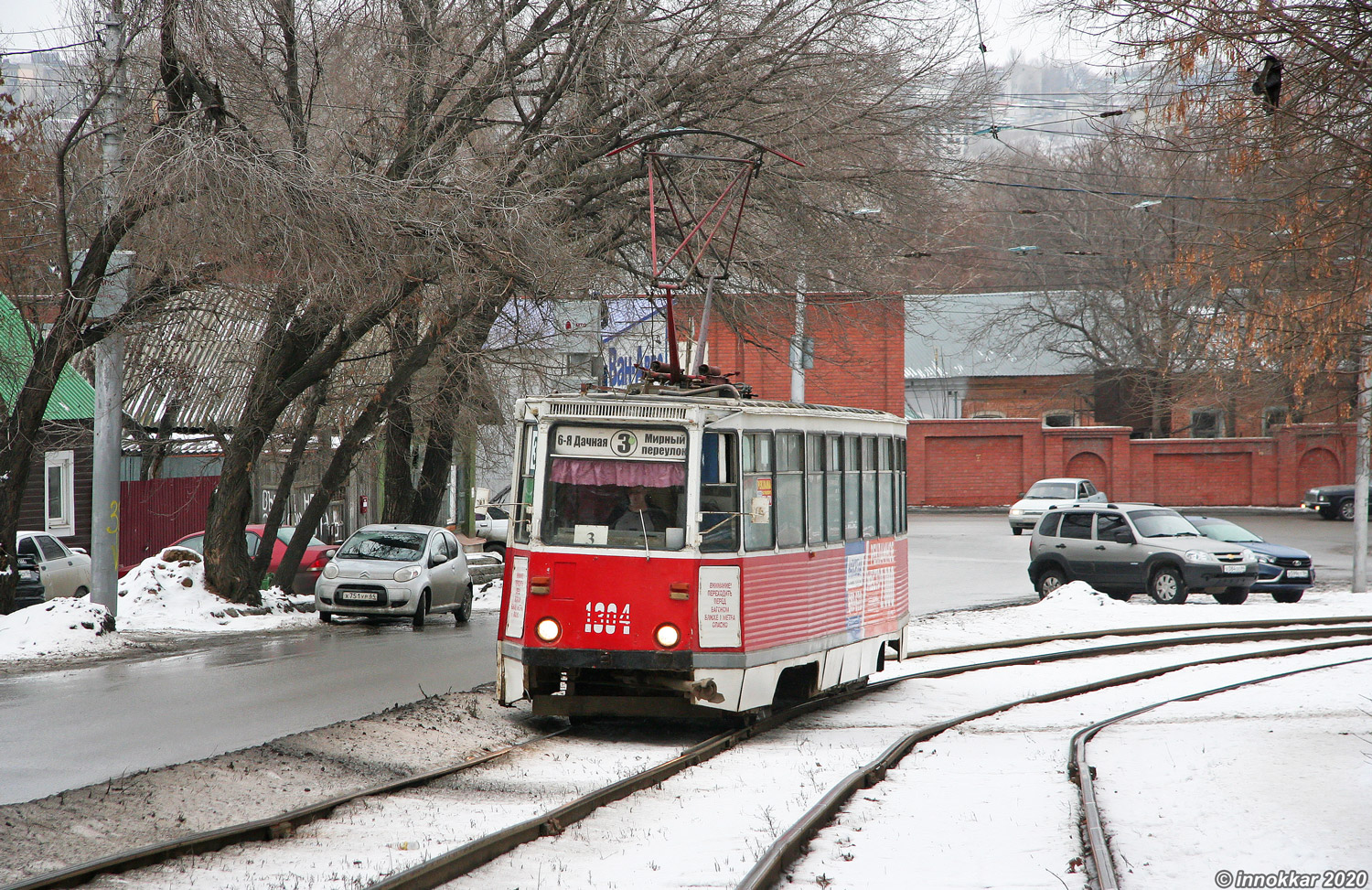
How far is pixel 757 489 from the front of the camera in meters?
11.0

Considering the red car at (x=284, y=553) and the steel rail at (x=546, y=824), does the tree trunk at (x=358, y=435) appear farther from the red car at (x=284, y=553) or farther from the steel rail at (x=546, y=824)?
the steel rail at (x=546, y=824)

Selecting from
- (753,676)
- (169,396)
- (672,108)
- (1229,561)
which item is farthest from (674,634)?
(169,396)

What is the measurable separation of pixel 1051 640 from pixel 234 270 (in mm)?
12360

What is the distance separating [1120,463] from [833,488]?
1600 inches

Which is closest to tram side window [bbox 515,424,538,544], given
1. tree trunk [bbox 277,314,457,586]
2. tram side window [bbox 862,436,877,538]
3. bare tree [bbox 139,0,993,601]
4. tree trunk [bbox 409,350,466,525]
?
tram side window [bbox 862,436,877,538]

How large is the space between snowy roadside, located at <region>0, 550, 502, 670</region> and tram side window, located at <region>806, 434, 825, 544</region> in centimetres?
878

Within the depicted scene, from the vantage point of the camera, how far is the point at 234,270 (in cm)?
1504

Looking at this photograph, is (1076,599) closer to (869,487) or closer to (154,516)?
(869,487)

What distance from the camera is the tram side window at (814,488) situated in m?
11.8

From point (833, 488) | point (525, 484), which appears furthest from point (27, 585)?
point (833, 488)

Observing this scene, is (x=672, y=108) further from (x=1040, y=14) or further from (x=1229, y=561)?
(x=1229, y=561)

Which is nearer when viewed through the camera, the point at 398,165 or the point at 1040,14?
the point at 1040,14

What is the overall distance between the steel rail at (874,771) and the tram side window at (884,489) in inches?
84.8

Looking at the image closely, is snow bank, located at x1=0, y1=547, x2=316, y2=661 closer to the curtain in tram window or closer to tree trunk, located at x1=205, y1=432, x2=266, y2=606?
tree trunk, located at x1=205, y1=432, x2=266, y2=606
